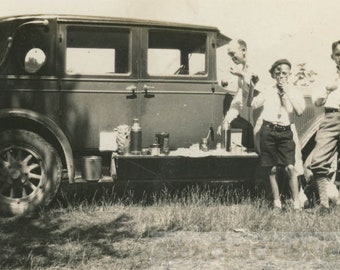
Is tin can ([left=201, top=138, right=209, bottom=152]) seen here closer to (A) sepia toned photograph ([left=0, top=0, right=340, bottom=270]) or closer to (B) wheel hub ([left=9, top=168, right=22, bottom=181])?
(A) sepia toned photograph ([left=0, top=0, right=340, bottom=270])

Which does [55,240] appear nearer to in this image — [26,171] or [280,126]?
[26,171]

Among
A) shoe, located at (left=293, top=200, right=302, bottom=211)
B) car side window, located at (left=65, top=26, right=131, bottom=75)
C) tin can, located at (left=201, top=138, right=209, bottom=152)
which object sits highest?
car side window, located at (left=65, top=26, right=131, bottom=75)

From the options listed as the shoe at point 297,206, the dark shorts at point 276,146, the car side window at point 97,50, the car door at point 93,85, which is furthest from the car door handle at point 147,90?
the shoe at point 297,206

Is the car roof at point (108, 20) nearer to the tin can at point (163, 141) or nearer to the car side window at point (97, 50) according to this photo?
the car side window at point (97, 50)

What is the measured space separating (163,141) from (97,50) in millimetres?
1352

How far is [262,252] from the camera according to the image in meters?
3.78

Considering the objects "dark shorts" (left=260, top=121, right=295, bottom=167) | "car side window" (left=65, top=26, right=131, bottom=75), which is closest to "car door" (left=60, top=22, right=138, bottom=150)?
"car side window" (left=65, top=26, right=131, bottom=75)

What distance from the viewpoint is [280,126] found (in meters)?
5.06

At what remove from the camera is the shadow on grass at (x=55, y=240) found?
11.9 ft

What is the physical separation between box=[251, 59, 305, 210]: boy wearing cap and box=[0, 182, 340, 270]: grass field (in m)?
0.42

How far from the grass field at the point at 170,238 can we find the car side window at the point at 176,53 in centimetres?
153

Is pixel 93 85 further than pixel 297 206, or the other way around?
pixel 93 85

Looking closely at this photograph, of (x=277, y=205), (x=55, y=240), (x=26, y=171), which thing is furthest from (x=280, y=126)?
(x=26, y=171)

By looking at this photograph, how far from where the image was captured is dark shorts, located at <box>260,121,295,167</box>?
5.06 m
